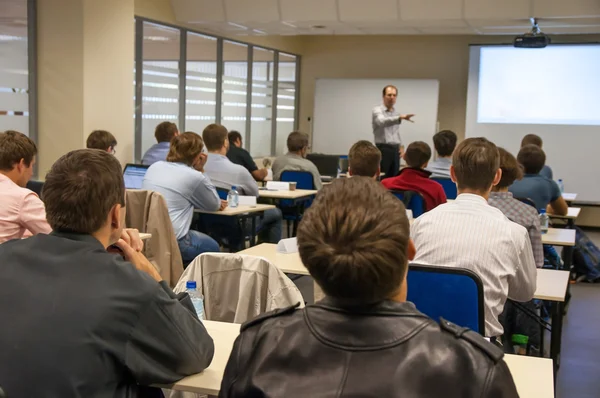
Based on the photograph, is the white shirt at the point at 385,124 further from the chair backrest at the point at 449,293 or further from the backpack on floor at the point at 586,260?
the chair backrest at the point at 449,293

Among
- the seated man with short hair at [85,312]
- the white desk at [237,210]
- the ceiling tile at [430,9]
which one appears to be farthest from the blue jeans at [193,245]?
the ceiling tile at [430,9]

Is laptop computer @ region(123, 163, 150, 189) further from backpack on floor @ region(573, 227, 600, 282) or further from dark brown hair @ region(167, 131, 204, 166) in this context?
backpack on floor @ region(573, 227, 600, 282)

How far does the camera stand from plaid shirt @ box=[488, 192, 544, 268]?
3.94m

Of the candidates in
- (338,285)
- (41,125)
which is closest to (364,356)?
(338,285)

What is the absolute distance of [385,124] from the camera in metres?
9.27

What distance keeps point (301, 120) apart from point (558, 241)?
7773 mm

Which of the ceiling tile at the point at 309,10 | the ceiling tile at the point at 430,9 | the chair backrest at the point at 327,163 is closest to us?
the ceiling tile at the point at 430,9

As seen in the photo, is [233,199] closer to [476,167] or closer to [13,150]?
[13,150]

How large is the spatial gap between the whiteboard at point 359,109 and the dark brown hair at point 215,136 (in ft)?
15.9

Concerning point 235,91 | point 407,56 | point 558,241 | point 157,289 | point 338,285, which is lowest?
point 558,241

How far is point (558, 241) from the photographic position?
4.55 m

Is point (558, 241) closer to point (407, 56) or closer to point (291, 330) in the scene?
point (291, 330)

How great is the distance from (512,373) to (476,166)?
1140 millimetres

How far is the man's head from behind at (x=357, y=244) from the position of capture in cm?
118
